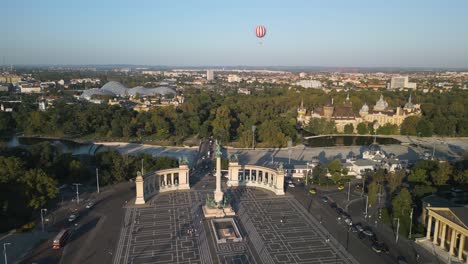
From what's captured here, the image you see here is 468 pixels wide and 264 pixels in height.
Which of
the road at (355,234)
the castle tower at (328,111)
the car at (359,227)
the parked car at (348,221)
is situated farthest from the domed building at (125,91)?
the car at (359,227)

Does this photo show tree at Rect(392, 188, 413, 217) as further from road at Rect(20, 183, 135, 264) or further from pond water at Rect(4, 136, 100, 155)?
pond water at Rect(4, 136, 100, 155)

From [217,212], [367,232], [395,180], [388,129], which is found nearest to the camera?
[367,232]

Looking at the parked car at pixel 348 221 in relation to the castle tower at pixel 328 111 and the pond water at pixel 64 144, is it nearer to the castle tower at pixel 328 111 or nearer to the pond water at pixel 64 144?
the pond water at pixel 64 144

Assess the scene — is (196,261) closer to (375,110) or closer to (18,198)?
(18,198)

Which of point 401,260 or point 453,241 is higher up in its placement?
point 453,241

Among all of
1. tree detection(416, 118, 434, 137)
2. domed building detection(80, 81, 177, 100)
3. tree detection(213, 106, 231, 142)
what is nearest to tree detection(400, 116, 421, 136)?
tree detection(416, 118, 434, 137)

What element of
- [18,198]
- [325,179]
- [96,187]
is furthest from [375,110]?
[18,198]

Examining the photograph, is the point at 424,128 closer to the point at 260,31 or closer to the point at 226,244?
the point at 260,31

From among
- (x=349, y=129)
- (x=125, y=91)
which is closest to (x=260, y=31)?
(x=349, y=129)
